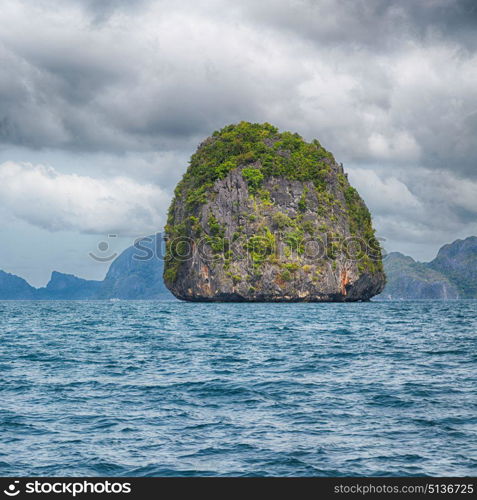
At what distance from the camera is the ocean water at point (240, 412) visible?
912 cm

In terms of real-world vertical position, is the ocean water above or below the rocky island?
below

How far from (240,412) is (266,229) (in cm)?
7960

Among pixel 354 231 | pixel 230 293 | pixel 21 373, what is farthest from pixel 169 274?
pixel 21 373

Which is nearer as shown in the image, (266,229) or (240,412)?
(240,412)

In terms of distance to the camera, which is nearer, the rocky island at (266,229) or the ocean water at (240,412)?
the ocean water at (240,412)

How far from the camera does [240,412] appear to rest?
1237 centimetres

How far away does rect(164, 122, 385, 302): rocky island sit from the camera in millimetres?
89625

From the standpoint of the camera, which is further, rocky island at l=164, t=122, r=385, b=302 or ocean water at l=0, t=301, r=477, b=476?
rocky island at l=164, t=122, r=385, b=302

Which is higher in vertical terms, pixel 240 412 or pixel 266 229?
pixel 266 229

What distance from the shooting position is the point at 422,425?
37.0 ft

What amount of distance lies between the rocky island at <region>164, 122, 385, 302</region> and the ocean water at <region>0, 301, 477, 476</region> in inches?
2620

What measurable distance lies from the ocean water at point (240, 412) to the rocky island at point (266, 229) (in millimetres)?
66543

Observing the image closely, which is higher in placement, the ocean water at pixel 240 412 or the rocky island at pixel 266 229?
the rocky island at pixel 266 229
